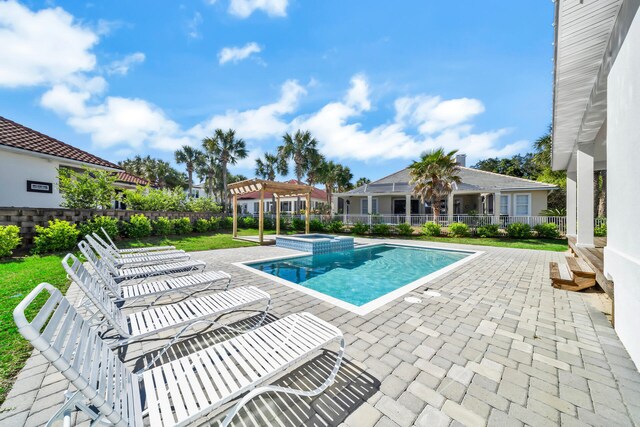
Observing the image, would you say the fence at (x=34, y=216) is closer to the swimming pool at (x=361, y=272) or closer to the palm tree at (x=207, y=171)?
the swimming pool at (x=361, y=272)

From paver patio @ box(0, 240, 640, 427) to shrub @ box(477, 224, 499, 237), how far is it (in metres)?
13.1

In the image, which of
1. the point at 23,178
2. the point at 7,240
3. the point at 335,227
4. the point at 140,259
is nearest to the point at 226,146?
the point at 335,227

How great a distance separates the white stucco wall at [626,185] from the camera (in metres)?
2.77

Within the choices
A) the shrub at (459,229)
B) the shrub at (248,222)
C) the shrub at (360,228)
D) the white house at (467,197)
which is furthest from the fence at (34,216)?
the shrub at (459,229)

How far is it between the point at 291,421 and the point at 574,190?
591 inches

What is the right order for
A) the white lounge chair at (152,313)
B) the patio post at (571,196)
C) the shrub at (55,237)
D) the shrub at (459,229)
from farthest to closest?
the shrub at (459,229), the patio post at (571,196), the shrub at (55,237), the white lounge chair at (152,313)

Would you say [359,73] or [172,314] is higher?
[359,73]

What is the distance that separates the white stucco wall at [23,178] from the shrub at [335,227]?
16188mm

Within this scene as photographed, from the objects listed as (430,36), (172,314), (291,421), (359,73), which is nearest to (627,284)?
(291,421)

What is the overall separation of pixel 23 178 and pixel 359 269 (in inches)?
599

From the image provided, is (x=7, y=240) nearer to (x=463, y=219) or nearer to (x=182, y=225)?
(x=182, y=225)

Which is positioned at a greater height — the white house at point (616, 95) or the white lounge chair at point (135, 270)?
the white house at point (616, 95)

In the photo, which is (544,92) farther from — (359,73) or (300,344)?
(359,73)

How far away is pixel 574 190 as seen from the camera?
11.1m
